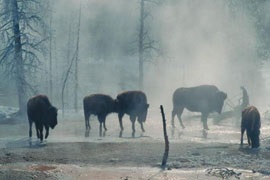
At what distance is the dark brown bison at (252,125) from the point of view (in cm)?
1792

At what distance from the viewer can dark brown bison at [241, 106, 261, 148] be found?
1792 cm

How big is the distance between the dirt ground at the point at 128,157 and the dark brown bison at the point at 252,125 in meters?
0.44

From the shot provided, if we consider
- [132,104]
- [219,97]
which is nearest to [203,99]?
[219,97]

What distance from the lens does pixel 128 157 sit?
53.3ft

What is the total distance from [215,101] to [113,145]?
28.8 ft

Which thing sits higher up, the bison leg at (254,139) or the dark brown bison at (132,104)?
the dark brown bison at (132,104)

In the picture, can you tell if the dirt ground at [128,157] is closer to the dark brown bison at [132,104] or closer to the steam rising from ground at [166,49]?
the dark brown bison at [132,104]

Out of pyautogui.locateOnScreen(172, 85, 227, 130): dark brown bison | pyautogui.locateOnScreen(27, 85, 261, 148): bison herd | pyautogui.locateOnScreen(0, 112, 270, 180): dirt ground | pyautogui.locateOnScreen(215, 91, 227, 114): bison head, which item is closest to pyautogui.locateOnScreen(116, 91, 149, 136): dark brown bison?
pyautogui.locateOnScreen(27, 85, 261, 148): bison herd

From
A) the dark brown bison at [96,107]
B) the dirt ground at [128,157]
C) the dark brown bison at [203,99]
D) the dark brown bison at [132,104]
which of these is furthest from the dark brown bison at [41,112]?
the dark brown bison at [203,99]

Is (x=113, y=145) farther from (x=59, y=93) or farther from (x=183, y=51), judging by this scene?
(x=183, y=51)

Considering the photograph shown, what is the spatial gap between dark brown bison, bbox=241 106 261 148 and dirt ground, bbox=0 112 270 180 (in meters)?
0.44

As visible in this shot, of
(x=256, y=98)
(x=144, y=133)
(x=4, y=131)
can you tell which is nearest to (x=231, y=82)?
(x=256, y=98)

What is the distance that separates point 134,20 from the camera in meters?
70.1

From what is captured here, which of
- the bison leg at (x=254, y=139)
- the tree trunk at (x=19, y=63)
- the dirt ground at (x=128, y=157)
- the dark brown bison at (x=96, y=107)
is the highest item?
the tree trunk at (x=19, y=63)
